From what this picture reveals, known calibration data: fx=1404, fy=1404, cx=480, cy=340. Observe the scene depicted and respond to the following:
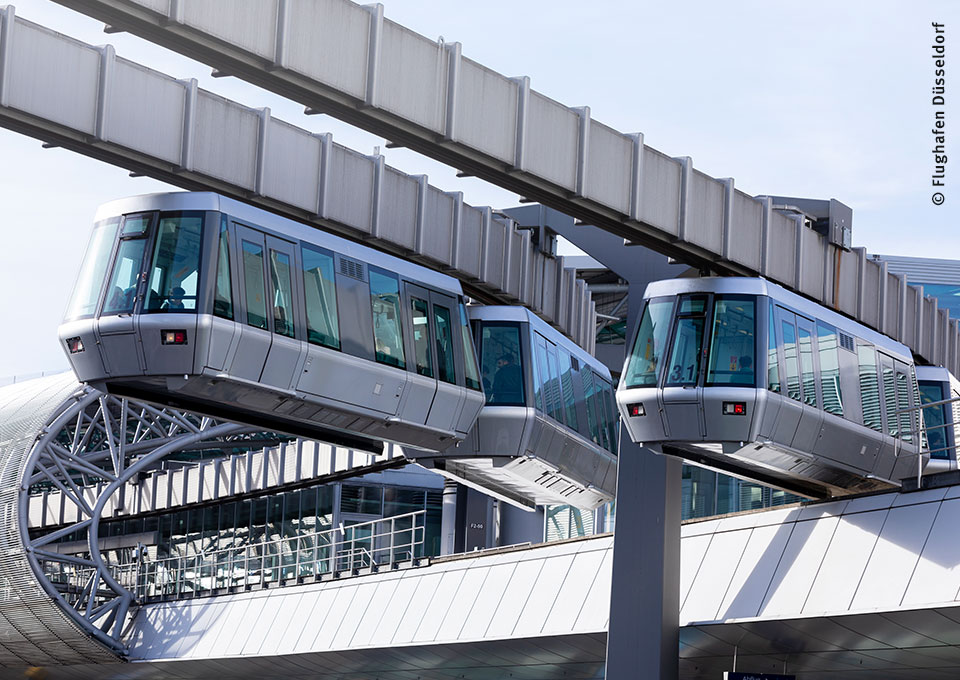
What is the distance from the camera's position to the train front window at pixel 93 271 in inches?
643

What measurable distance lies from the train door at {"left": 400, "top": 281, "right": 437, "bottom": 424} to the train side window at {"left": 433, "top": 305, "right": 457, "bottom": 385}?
150 millimetres

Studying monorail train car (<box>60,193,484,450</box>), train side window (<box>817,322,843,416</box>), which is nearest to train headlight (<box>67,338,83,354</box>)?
monorail train car (<box>60,193,484,450</box>)

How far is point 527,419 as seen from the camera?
21891mm

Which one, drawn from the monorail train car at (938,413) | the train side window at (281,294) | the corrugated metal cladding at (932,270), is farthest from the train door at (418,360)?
the corrugated metal cladding at (932,270)

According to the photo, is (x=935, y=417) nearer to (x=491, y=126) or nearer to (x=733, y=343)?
(x=733, y=343)

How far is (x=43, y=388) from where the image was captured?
53312mm

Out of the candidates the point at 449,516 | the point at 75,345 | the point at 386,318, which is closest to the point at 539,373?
the point at 386,318

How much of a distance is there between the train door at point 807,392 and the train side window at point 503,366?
436 cm

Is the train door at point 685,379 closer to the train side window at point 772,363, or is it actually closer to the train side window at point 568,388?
the train side window at point 772,363

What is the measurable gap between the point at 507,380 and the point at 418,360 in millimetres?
3386

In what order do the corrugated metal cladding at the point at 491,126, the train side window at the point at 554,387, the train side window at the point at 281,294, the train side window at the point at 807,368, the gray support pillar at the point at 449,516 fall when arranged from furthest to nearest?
the gray support pillar at the point at 449,516
the train side window at the point at 554,387
the train side window at the point at 807,368
the train side window at the point at 281,294
the corrugated metal cladding at the point at 491,126

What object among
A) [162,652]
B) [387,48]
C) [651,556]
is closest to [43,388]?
[162,652]

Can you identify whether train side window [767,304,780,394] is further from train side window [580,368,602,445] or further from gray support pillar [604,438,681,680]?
train side window [580,368,602,445]

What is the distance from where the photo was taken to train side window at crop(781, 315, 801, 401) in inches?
773
